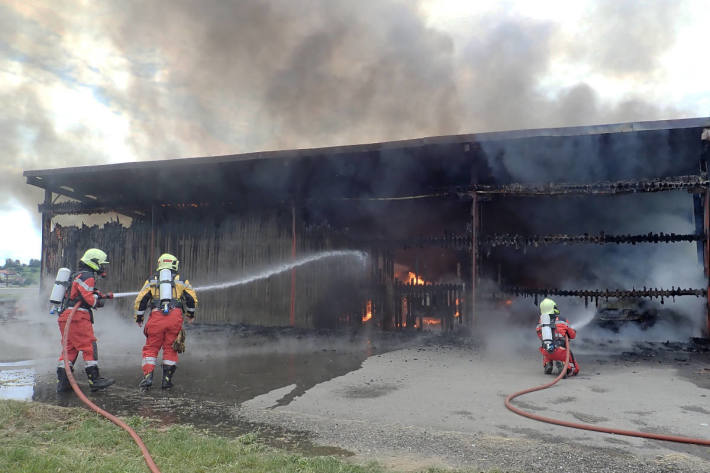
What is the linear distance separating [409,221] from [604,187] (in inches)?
173

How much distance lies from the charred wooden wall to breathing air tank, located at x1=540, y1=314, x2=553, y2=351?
4671 millimetres

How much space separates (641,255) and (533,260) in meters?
2.67

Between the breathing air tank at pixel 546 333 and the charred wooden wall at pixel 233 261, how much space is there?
467cm

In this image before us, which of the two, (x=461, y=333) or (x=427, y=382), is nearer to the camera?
(x=427, y=382)

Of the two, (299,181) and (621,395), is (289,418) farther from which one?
(299,181)

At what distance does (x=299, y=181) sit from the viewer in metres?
11.6

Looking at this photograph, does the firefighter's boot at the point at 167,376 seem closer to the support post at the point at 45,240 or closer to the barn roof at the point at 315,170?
the barn roof at the point at 315,170

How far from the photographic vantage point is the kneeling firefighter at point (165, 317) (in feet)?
20.1

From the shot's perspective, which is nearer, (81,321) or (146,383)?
(146,383)

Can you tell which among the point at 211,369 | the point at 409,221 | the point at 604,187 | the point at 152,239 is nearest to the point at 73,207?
the point at 152,239

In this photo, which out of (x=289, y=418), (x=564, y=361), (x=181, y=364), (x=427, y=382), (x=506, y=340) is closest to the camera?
(x=289, y=418)

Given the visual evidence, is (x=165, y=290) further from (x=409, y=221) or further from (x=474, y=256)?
(x=409, y=221)

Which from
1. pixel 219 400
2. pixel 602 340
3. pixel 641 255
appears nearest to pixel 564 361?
pixel 602 340

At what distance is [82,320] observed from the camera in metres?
6.16
